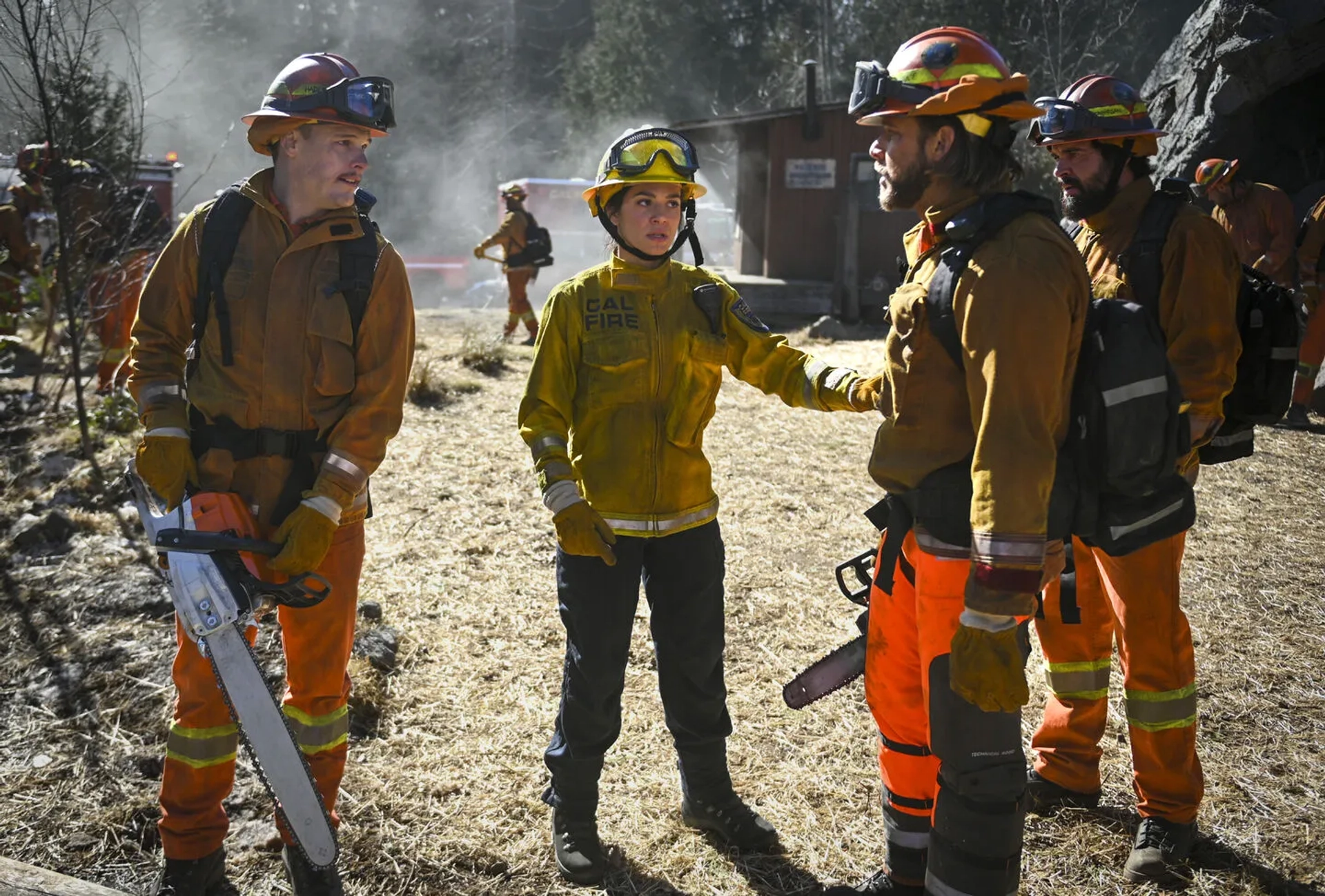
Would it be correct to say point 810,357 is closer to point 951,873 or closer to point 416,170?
point 951,873

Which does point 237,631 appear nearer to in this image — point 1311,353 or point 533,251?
point 1311,353

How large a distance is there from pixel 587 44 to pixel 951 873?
42.2 metres

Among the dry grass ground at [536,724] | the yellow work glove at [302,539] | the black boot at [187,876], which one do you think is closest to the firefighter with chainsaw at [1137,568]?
the dry grass ground at [536,724]

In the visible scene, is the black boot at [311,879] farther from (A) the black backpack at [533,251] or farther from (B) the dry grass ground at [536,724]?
(A) the black backpack at [533,251]

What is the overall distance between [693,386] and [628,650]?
83cm

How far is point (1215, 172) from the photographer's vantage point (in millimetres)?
8484

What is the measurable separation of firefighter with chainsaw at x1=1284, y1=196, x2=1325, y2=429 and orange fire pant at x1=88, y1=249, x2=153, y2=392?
9.31m

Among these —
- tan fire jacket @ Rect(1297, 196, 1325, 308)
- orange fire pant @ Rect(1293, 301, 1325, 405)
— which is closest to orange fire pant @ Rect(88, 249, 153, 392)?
tan fire jacket @ Rect(1297, 196, 1325, 308)

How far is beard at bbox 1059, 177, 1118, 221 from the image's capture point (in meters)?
3.29

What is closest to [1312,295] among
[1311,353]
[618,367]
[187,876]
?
[1311,353]

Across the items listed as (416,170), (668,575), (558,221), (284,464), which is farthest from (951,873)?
(416,170)

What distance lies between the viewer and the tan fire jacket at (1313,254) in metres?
8.26

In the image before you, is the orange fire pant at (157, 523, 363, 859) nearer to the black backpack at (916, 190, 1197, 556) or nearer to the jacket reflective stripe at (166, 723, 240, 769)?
the jacket reflective stripe at (166, 723, 240, 769)

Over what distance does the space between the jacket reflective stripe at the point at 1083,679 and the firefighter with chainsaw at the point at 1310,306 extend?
630cm
